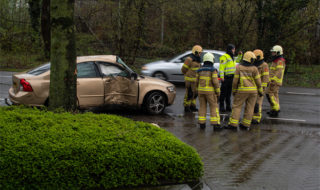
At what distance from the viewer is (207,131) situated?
862 cm

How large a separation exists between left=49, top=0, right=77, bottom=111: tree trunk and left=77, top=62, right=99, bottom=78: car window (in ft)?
6.83

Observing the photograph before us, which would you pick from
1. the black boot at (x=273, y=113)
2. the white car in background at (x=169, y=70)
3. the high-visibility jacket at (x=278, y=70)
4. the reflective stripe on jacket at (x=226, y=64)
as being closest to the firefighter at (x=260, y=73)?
the high-visibility jacket at (x=278, y=70)

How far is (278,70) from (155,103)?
3.58m

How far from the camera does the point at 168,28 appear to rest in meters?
25.6

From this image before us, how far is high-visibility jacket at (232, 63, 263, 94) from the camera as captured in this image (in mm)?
8523

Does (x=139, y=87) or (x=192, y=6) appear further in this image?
(x=192, y=6)

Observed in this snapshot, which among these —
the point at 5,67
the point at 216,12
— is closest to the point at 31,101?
the point at 5,67

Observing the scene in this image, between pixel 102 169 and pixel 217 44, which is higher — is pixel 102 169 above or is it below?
below

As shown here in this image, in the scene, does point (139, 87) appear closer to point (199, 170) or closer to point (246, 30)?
point (199, 170)

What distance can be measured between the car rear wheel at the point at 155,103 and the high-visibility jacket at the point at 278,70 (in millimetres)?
3198

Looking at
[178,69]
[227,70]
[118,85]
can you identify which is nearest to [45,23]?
[178,69]

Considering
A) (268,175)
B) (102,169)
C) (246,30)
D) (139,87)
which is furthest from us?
(246,30)

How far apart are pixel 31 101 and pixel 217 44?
659 inches

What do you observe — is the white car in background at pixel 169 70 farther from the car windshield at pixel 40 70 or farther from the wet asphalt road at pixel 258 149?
the car windshield at pixel 40 70
